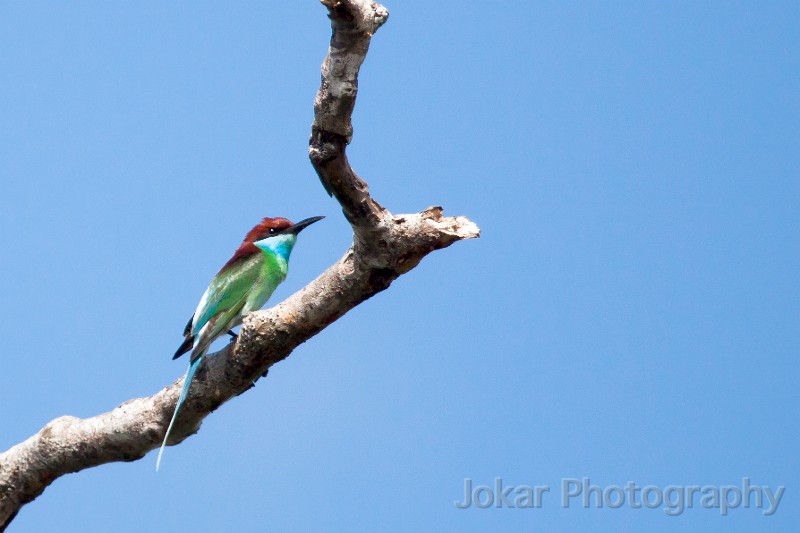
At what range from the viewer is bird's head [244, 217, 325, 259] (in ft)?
20.1

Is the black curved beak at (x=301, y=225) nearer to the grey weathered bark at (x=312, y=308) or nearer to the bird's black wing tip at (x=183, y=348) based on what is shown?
the bird's black wing tip at (x=183, y=348)

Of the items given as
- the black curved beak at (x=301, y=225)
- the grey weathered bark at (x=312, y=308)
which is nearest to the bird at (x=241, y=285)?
the black curved beak at (x=301, y=225)

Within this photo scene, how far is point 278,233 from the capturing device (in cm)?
624

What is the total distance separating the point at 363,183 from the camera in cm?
376

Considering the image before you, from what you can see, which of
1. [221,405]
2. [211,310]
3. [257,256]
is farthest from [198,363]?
[257,256]

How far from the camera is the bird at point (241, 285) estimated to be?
529 cm

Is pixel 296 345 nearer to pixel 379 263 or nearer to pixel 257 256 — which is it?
pixel 379 263

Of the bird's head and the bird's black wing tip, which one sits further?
the bird's head

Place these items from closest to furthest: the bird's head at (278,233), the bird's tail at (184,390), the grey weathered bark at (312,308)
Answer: the grey weathered bark at (312,308) → the bird's tail at (184,390) → the bird's head at (278,233)

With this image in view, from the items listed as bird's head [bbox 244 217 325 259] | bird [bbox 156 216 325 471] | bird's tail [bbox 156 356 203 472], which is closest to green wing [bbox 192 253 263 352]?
bird [bbox 156 216 325 471]

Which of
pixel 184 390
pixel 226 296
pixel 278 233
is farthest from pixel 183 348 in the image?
pixel 278 233

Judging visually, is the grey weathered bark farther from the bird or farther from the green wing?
the green wing

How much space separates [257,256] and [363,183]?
2.16 m

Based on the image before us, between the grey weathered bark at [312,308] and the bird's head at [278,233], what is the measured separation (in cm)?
168
